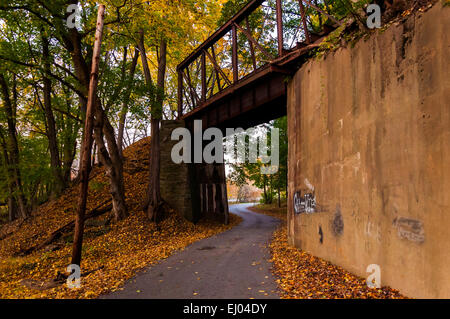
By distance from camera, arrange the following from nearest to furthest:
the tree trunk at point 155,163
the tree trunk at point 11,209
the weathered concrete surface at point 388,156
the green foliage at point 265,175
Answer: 1. the weathered concrete surface at point 388,156
2. the tree trunk at point 155,163
3. the tree trunk at point 11,209
4. the green foliage at point 265,175

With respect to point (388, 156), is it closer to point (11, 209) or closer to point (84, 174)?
point (84, 174)

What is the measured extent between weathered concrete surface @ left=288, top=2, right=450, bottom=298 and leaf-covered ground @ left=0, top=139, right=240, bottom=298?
595 centimetres

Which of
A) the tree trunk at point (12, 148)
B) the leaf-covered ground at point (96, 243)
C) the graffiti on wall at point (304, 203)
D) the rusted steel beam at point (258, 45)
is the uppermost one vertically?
the rusted steel beam at point (258, 45)

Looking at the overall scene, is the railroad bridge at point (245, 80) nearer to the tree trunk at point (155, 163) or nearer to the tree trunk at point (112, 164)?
the tree trunk at point (155, 163)

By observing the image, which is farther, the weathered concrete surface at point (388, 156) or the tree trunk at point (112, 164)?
the tree trunk at point (112, 164)

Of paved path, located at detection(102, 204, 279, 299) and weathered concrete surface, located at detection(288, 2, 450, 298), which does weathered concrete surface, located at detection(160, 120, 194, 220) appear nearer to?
paved path, located at detection(102, 204, 279, 299)

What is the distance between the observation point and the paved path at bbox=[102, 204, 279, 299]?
5613 millimetres

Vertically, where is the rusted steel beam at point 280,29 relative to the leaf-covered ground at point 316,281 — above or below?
above

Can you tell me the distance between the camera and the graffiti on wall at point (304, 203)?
7.88m

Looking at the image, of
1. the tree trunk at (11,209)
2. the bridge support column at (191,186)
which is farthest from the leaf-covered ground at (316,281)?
the tree trunk at (11,209)

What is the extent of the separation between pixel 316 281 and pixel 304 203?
2.95 metres

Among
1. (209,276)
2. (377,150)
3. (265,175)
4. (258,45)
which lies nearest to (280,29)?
(258,45)

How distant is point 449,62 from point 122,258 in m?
10.6

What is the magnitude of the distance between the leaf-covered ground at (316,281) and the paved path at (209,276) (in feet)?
1.05
